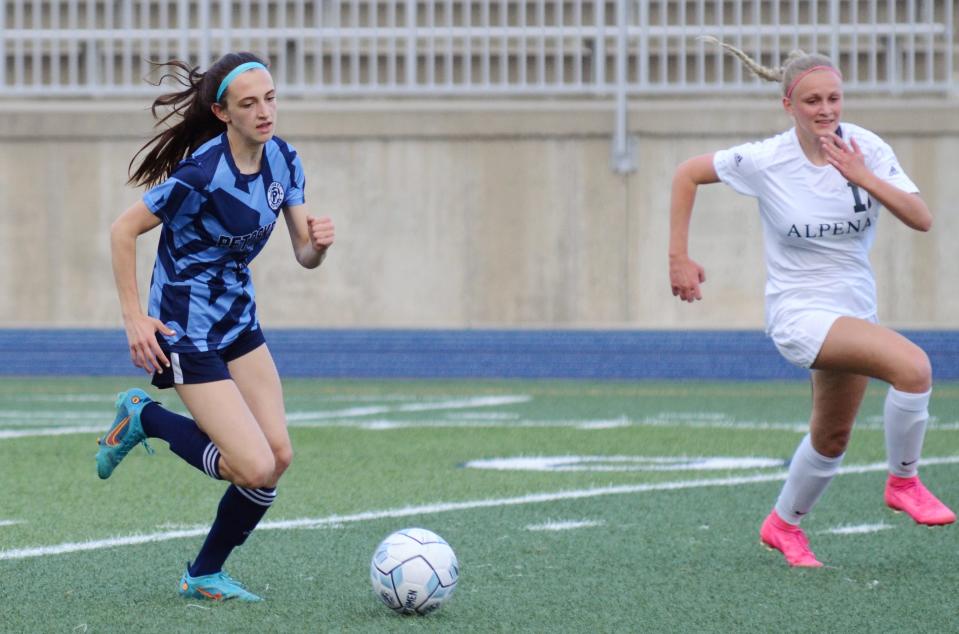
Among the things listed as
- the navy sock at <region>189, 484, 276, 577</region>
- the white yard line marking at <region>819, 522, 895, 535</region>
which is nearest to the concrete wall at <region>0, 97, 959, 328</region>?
the white yard line marking at <region>819, 522, 895, 535</region>

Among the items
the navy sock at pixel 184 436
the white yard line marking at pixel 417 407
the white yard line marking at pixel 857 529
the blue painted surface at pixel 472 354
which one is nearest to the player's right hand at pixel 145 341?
the navy sock at pixel 184 436

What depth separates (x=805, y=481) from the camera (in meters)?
6.23

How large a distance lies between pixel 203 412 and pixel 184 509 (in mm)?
2321

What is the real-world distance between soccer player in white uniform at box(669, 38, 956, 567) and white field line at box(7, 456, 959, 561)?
171 centimetres

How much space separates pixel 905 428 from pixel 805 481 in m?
0.47

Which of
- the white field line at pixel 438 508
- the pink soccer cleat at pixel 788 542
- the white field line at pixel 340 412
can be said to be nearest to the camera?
the pink soccer cleat at pixel 788 542

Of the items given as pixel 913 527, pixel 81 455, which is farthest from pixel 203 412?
pixel 81 455

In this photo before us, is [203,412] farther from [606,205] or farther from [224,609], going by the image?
[606,205]

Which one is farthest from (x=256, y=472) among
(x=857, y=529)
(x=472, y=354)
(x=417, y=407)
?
(x=472, y=354)

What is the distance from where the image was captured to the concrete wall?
14945 mm

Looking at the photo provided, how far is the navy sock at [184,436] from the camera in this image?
534 cm

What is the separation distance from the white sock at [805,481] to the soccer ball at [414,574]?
1.57 m

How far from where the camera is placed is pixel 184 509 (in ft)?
24.7

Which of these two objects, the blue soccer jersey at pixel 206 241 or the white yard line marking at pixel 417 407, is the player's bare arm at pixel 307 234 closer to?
the blue soccer jersey at pixel 206 241
